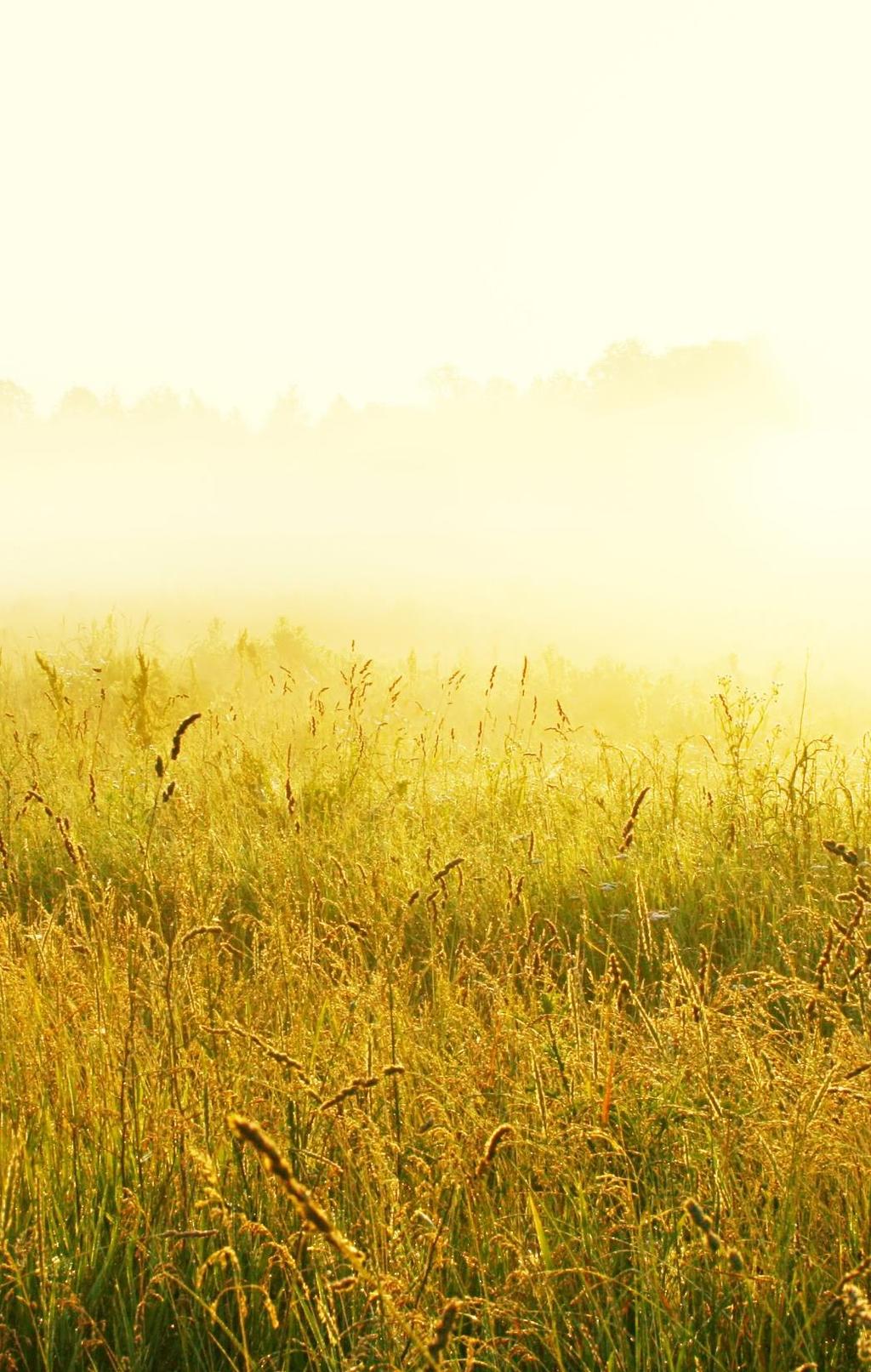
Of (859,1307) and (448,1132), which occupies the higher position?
(859,1307)

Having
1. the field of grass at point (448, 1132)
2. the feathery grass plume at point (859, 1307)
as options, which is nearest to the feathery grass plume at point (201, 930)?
the field of grass at point (448, 1132)

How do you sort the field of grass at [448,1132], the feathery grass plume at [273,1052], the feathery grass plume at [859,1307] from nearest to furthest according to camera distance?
the feathery grass plume at [859,1307] < the feathery grass plume at [273,1052] < the field of grass at [448,1132]

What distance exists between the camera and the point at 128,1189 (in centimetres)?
189

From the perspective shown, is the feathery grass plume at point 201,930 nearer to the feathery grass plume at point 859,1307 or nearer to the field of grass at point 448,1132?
the field of grass at point 448,1132

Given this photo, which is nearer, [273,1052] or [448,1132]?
[273,1052]

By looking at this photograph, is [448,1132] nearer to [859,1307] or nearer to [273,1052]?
[273,1052]

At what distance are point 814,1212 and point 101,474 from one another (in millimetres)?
66262

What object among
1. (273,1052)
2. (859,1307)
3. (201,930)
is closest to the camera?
(859,1307)

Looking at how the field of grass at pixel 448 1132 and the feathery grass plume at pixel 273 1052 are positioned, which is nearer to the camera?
the feathery grass plume at pixel 273 1052

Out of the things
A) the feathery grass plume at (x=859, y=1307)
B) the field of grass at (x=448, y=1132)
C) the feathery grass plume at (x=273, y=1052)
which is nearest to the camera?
the feathery grass plume at (x=859, y=1307)

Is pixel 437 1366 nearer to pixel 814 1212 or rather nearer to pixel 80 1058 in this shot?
pixel 814 1212

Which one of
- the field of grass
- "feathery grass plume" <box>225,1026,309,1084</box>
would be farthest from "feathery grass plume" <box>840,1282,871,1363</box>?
"feathery grass plume" <box>225,1026,309,1084</box>

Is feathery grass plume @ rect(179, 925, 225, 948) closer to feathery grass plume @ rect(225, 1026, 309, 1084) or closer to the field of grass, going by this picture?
the field of grass

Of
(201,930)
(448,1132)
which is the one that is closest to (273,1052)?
(201,930)
